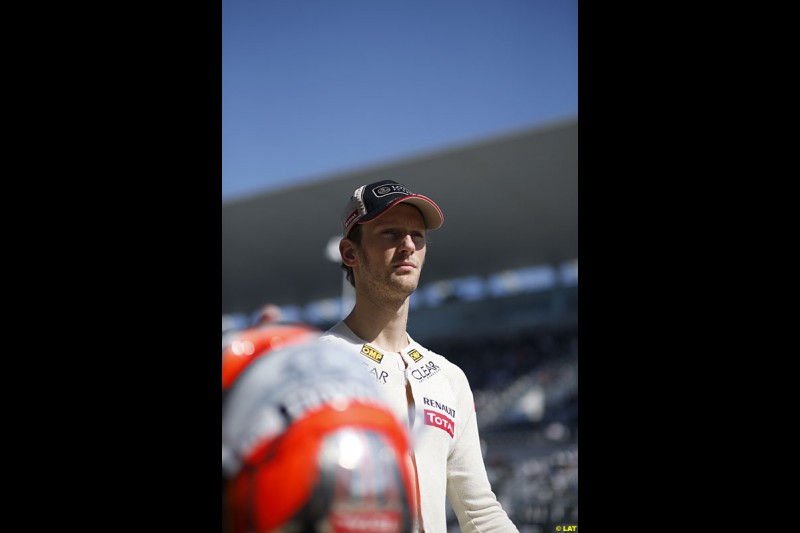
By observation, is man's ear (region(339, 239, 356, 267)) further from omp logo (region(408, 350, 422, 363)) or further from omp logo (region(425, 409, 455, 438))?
omp logo (region(425, 409, 455, 438))

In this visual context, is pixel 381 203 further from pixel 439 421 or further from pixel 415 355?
pixel 439 421

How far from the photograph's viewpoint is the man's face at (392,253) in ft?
7.32

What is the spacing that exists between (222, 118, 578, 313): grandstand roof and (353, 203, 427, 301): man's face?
1248 cm

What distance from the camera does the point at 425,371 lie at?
7.55 feet

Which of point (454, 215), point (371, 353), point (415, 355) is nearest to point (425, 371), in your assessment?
point (415, 355)

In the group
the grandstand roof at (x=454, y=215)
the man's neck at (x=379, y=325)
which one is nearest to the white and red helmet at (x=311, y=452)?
the man's neck at (x=379, y=325)

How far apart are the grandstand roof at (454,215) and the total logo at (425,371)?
12.5m

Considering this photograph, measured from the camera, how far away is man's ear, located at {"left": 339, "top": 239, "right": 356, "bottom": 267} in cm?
234
